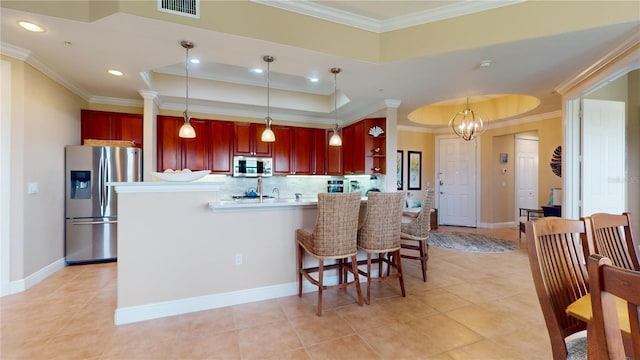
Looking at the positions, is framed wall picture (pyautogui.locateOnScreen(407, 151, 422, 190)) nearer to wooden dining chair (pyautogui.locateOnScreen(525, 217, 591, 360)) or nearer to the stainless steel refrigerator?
wooden dining chair (pyautogui.locateOnScreen(525, 217, 591, 360))

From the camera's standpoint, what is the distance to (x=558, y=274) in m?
1.28

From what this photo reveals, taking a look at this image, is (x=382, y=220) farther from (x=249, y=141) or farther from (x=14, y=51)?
(x=14, y=51)

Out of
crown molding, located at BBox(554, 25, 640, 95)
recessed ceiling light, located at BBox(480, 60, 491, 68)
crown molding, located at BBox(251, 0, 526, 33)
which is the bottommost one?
crown molding, located at BBox(554, 25, 640, 95)

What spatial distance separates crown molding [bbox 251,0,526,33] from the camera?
2.59m

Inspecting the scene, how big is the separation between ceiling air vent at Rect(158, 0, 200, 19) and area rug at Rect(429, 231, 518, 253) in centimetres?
486

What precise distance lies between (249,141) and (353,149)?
6.57ft

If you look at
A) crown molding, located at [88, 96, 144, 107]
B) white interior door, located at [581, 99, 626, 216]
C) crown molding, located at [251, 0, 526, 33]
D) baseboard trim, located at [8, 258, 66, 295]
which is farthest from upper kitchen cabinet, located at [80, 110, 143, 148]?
white interior door, located at [581, 99, 626, 216]

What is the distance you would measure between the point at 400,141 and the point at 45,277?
22.2ft

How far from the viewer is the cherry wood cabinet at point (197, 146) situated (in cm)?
466

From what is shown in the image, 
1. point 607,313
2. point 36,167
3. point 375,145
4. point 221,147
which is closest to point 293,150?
point 221,147

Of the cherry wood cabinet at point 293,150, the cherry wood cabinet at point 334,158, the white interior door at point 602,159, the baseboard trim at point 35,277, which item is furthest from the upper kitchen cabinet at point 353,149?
the baseboard trim at point 35,277

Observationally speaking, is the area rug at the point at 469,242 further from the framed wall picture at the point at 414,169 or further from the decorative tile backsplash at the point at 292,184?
the decorative tile backsplash at the point at 292,184

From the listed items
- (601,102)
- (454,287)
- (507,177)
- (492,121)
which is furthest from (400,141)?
(454,287)

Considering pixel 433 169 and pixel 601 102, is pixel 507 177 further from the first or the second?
pixel 601 102
